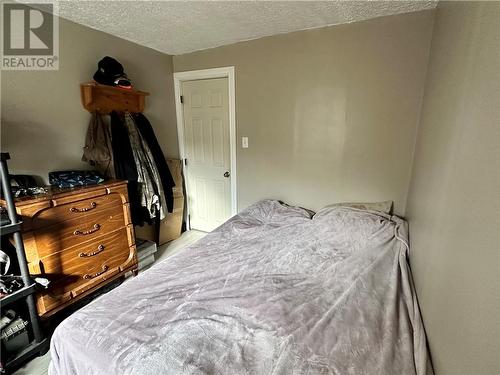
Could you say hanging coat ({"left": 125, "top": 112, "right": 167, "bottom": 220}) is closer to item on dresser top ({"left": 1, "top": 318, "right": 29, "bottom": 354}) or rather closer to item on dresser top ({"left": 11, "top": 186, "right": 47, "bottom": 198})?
item on dresser top ({"left": 11, "top": 186, "right": 47, "bottom": 198})

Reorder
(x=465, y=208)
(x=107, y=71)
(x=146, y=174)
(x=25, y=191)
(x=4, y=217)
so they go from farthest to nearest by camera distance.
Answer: (x=146, y=174), (x=107, y=71), (x=25, y=191), (x=4, y=217), (x=465, y=208)

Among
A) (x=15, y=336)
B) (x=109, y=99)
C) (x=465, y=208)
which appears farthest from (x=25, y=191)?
(x=465, y=208)

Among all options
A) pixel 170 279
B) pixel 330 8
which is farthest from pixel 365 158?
pixel 170 279

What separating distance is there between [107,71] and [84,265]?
1.67 meters

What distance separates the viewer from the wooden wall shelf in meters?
2.08

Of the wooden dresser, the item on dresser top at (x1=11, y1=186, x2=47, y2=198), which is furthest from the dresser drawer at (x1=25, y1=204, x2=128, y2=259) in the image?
the item on dresser top at (x1=11, y1=186, x2=47, y2=198)

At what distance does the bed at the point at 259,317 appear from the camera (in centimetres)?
87

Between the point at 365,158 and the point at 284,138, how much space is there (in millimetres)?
795

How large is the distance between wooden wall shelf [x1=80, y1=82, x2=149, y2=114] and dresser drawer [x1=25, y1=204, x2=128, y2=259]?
976mm

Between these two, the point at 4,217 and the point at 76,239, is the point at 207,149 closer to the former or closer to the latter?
the point at 76,239

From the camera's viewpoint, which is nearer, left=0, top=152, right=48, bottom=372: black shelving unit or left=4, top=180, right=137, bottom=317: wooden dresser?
left=0, top=152, right=48, bottom=372: black shelving unit

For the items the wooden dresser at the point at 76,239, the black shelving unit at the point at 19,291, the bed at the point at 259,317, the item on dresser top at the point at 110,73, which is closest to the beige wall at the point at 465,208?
the bed at the point at 259,317

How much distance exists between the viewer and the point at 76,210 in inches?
67.1

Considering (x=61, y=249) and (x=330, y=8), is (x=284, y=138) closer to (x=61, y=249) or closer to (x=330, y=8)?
(x=330, y=8)
